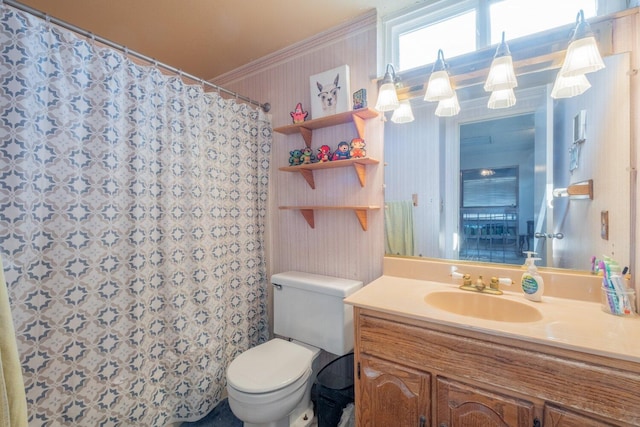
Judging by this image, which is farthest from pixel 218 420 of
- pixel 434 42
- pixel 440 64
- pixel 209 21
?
pixel 434 42

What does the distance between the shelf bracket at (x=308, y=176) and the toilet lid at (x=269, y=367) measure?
1.00 metres

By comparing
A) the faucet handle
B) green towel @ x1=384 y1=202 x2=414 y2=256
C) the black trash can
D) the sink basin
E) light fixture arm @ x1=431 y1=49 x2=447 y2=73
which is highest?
light fixture arm @ x1=431 y1=49 x2=447 y2=73

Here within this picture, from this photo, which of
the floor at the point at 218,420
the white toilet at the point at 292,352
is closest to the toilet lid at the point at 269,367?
the white toilet at the point at 292,352

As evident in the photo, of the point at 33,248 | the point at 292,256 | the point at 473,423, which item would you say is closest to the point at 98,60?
the point at 33,248

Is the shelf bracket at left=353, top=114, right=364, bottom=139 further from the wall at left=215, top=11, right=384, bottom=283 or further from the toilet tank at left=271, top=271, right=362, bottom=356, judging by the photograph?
the toilet tank at left=271, top=271, right=362, bottom=356

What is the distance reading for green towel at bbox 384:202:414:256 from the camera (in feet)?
4.87

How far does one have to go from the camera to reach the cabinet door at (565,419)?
742 mm

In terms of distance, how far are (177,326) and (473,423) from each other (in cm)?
140

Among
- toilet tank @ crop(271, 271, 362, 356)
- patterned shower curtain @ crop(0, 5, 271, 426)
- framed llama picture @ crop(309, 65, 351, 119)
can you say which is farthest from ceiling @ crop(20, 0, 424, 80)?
toilet tank @ crop(271, 271, 362, 356)

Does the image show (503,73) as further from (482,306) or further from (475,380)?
(475,380)

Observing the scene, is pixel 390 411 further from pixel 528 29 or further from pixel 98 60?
pixel 98 60

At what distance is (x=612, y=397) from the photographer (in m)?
0.72

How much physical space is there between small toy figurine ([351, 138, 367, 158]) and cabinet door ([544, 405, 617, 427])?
1259 mm

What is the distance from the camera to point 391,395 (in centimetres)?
104
